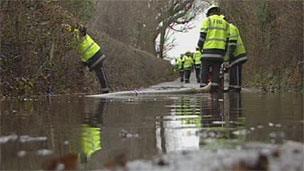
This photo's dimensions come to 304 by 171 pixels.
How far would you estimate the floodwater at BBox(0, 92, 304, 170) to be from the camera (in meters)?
4.64

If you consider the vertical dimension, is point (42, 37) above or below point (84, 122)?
above

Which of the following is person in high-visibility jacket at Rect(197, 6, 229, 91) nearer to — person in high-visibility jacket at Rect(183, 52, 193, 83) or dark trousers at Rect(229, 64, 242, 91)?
dark trousers at Rect(229, 64, 242, 91)

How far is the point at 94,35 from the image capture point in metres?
26.8

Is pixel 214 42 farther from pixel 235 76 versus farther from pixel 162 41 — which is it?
pixel 162 41

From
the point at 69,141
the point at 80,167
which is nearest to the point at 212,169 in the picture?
the point at 80,167

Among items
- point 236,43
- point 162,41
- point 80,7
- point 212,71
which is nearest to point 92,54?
point 212,71

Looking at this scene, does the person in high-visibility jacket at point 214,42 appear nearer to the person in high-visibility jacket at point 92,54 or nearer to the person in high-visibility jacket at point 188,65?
the person in high-visibility jacket at point 92,54

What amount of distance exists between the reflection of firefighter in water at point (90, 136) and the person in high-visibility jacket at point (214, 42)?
641cm

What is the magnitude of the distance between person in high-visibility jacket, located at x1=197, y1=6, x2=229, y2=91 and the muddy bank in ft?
31.7

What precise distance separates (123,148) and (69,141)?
0.59m

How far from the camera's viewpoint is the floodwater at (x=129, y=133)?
464cm

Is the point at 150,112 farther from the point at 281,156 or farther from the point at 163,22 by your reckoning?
the point at 163,22

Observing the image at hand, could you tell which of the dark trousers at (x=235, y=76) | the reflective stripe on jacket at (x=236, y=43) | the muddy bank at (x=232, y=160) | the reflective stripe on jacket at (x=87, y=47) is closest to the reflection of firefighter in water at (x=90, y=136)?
the muddy bank at (x=232, y=160)

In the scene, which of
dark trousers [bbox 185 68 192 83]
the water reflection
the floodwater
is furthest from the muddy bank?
dark trousers [bbox 185 68 192 83]
